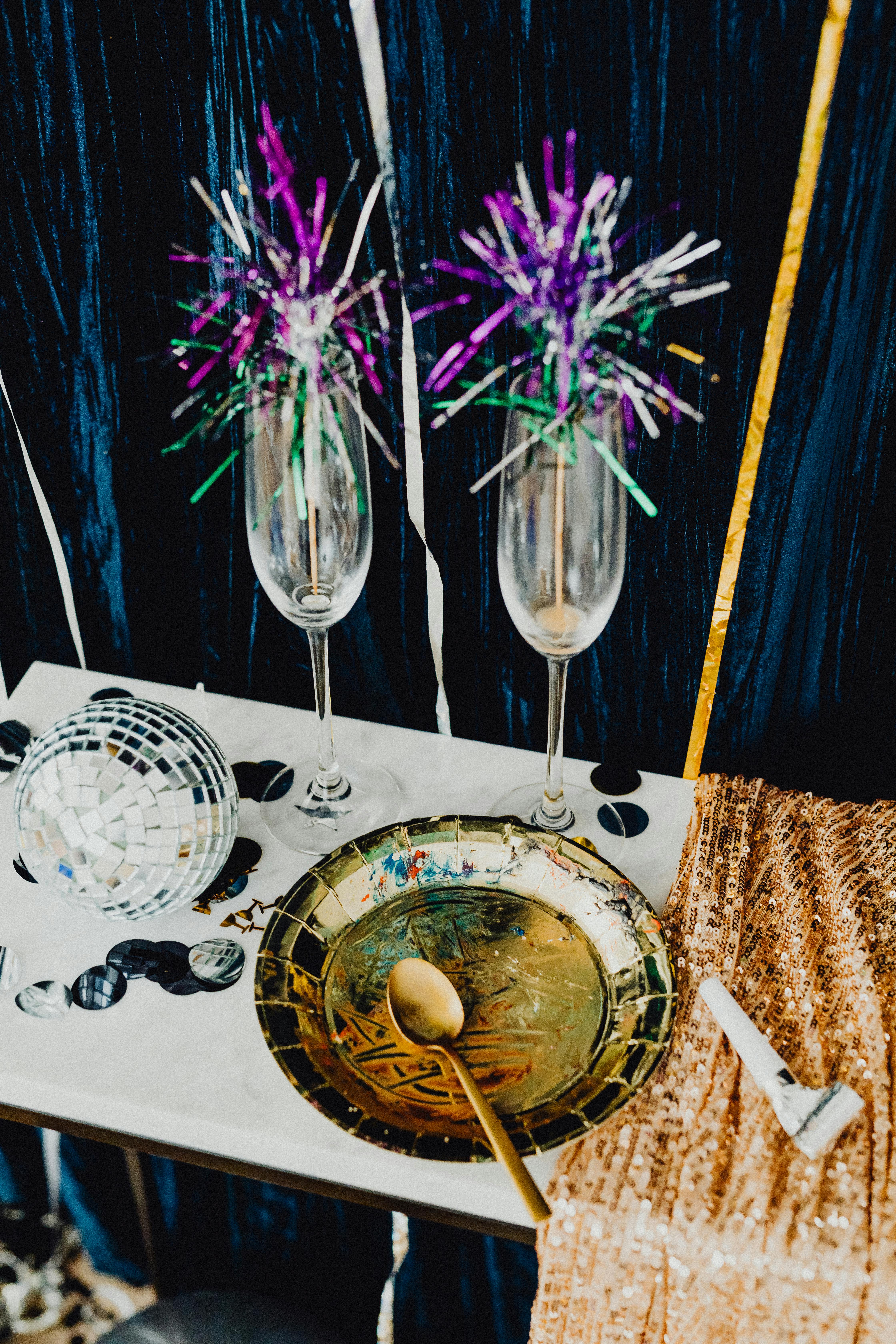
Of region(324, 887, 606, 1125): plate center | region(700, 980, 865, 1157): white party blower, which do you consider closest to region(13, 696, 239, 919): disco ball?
region(324, 887, 606, 1125): plate center

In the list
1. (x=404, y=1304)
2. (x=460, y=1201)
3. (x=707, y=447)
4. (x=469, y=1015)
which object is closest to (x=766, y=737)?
(x=707, y=447)

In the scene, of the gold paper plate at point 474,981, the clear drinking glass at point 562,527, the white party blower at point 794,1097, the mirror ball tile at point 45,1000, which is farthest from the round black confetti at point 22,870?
the white party blower at point 794,1097

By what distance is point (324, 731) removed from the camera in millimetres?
914

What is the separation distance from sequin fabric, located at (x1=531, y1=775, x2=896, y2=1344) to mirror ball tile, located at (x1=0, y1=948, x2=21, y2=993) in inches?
16.3

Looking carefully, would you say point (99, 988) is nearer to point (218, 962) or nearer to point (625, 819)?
point (218, 962)

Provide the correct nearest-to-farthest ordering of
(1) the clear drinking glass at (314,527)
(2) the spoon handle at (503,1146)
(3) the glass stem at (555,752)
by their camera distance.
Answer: (2) the spoon handle at (503,1146) → (1) the clear drinking glass at (314,527) → (3) the glass stem at (555,752)

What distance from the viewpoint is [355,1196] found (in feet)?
2.30

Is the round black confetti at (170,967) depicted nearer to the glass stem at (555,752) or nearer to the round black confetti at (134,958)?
the round black confetti at (134,958)

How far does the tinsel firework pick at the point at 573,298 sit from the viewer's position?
70cm

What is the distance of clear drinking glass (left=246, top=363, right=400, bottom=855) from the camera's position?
0.74 m

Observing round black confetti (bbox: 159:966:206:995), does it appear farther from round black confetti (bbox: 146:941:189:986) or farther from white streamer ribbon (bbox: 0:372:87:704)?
white streamer ribbon (bbox: 0:372:87:704)

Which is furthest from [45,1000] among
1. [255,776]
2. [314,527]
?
[314,527]

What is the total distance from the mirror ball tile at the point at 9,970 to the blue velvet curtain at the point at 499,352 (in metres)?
0.39

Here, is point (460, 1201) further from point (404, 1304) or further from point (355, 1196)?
point (404, 1304)
